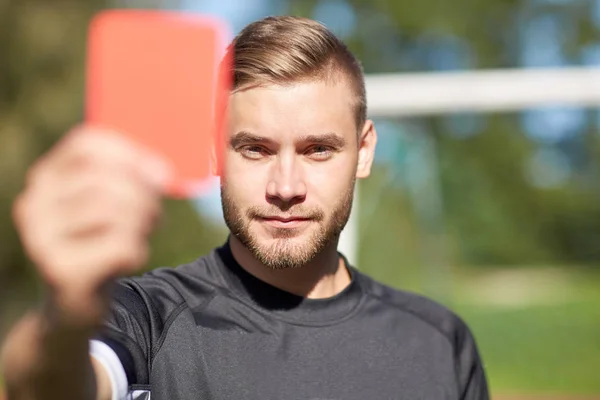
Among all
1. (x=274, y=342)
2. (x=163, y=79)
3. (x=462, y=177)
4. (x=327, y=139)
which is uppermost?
(x=163, y=79)

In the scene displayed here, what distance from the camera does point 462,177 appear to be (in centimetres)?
2194

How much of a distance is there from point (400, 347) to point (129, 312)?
0.78 meters

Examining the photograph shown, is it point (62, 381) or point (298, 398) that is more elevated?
point (62, 381)

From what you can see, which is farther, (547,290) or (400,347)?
(547,290)

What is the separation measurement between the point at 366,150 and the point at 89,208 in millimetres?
1572

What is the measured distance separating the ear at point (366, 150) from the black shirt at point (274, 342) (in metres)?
0.31

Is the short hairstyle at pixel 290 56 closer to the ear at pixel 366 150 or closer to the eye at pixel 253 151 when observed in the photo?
the ear at pixel 366 150

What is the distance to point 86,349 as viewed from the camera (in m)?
1.22

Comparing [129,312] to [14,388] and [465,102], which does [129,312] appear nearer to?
[14,388]

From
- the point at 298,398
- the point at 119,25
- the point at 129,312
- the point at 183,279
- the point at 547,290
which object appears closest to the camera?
the point at 119,25

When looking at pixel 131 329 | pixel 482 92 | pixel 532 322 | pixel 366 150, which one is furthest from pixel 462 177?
pixel 131 329

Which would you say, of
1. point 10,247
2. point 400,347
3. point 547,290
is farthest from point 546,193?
point 400,347

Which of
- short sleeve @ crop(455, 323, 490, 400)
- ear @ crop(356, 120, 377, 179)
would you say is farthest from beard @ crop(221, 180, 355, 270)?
short sleeve @ crop(455, 323, 490, 400)

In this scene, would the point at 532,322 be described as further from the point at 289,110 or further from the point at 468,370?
the point at 289,110
